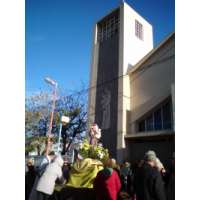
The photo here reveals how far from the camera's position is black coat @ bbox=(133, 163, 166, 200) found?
126 inches

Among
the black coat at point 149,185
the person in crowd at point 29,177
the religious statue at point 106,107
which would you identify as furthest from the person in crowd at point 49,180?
the religious statue at point 106,107

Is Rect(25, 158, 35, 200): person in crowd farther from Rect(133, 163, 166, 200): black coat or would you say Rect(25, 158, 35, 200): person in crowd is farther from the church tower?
the church tower

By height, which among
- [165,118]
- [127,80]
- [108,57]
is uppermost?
[108,57]

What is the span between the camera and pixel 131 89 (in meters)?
15.1

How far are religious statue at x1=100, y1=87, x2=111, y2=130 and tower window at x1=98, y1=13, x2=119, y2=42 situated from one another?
5.60 meters

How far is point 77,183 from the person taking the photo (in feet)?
20.4

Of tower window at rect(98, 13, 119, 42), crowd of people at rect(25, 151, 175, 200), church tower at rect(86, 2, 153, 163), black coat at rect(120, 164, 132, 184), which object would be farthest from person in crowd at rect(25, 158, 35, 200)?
tower window at rect(98, 13, 119, 42)

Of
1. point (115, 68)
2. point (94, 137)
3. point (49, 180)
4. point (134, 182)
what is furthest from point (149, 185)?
point (115, 68)

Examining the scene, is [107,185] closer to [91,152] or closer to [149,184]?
[149,184]

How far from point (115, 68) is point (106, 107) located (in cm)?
334

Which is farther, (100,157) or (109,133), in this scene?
(109,133)
